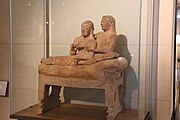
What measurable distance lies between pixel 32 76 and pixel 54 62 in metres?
0.24

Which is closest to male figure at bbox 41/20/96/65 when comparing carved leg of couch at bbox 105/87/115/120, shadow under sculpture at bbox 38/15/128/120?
shadow under sculpture at bbox 38/15/128/120

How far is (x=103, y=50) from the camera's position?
1.08 metres

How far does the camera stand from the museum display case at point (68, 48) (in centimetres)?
110

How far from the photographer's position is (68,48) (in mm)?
1245

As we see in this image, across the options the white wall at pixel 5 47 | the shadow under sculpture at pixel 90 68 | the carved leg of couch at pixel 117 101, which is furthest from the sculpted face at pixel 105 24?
the white wall at pixel 5 47

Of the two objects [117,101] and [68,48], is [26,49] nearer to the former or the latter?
[68,48]

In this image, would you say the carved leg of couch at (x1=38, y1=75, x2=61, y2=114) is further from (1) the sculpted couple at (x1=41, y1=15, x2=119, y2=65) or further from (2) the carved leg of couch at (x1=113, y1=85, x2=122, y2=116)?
(2) the carved leg of couch at (x1=113, y1=85, x2=122, y2=116)

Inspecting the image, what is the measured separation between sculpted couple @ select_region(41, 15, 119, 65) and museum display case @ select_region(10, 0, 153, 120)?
0.15 feet

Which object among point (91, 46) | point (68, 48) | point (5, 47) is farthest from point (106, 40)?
point (5, 47)

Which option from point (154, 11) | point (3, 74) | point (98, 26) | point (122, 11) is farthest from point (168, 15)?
point (3, 74)

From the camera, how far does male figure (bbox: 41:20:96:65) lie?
107 cm

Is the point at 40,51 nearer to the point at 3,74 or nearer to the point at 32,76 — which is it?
the point at 32,76

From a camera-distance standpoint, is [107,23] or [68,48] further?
[68,48]

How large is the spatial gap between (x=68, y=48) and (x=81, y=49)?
0.44 feet
